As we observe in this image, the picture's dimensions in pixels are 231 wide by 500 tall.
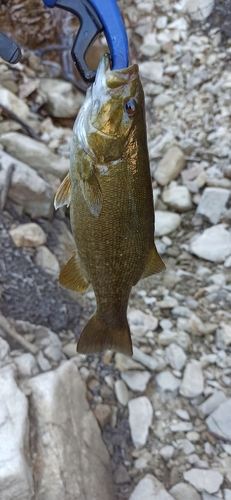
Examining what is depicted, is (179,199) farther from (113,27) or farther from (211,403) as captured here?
(113,27)

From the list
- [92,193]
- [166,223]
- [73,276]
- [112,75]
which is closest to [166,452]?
[73,276]

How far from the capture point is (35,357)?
90.3 inches

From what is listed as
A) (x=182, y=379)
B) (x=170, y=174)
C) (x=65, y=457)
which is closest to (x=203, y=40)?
(x=170, y=174)

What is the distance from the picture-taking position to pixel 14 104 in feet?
12.8

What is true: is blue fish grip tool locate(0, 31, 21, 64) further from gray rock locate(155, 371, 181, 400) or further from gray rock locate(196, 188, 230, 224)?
gray rock locate(196, 188, 230, 224)

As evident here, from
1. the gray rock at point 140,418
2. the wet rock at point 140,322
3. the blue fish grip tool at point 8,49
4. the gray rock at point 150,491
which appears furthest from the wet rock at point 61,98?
the gray rock at point 150,491

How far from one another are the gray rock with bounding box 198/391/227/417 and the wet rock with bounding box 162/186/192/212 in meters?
1.55

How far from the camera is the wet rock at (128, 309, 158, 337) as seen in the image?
9.36ft

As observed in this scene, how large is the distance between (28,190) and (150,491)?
1.87 m

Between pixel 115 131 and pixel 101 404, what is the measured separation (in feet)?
5.24

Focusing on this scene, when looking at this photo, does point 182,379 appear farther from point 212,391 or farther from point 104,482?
point 104,482

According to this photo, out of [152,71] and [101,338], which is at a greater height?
[152,71]

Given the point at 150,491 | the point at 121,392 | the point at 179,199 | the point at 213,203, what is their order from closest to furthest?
the point at 150,491 < the point at 121,392 < the point at 213,203 < the point at 179,199

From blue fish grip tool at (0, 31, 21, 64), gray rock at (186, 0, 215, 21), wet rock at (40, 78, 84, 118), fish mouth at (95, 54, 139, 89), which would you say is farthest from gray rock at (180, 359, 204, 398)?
gray rock at (186, 0, 215, 21)
